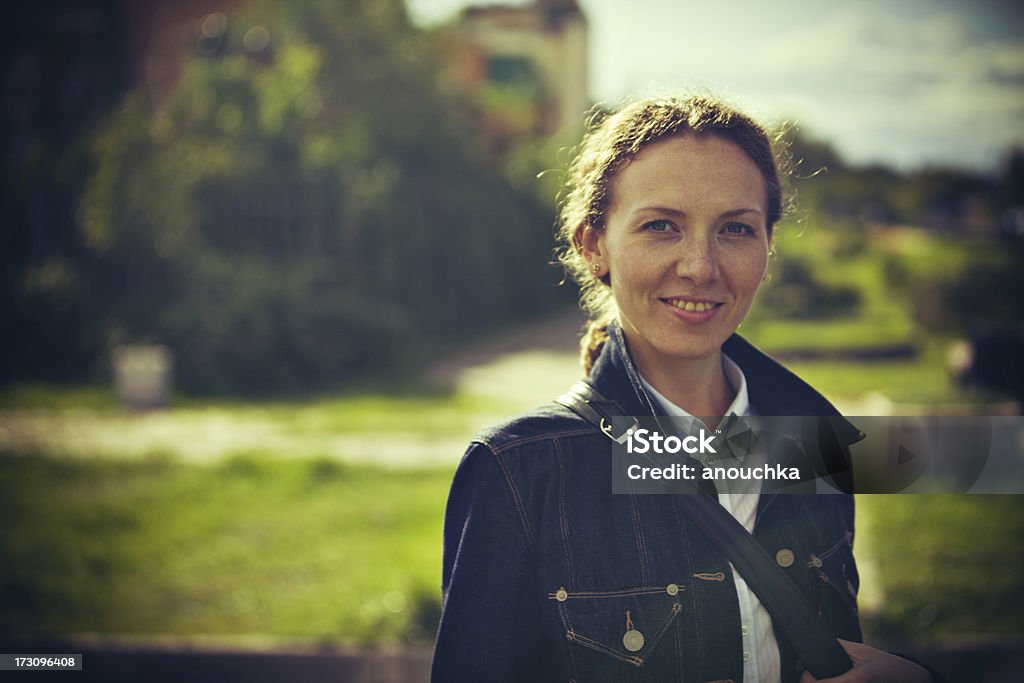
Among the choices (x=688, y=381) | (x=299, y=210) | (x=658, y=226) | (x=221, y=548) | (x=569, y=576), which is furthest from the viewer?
(x=299, y=210)

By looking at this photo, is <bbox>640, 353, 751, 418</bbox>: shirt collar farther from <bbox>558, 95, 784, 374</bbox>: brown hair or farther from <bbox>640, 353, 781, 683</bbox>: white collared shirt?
<bbox>558, 95, 784, 374</bbox>: brown hair

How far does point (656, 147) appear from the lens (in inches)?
62.7

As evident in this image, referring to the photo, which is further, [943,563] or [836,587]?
[943,563]

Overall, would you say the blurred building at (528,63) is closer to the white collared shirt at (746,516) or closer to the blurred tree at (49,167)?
the blurred tree at (49,167)

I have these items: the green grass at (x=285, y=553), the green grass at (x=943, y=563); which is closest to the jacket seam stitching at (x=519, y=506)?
the green grass at (x=285, y=553)

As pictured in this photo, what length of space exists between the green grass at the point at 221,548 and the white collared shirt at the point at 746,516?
2826 mm

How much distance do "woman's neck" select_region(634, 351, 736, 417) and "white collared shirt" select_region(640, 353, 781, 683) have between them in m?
0.02

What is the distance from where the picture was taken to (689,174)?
158 centimetres

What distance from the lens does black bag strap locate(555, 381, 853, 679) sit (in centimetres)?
152

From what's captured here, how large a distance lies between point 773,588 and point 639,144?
79cm

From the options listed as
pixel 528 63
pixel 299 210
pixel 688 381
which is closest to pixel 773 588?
pixel 688 381

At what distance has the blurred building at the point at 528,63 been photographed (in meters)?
22.5

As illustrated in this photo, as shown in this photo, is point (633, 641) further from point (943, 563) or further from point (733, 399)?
point (943, 563)

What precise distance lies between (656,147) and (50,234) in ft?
45.2
